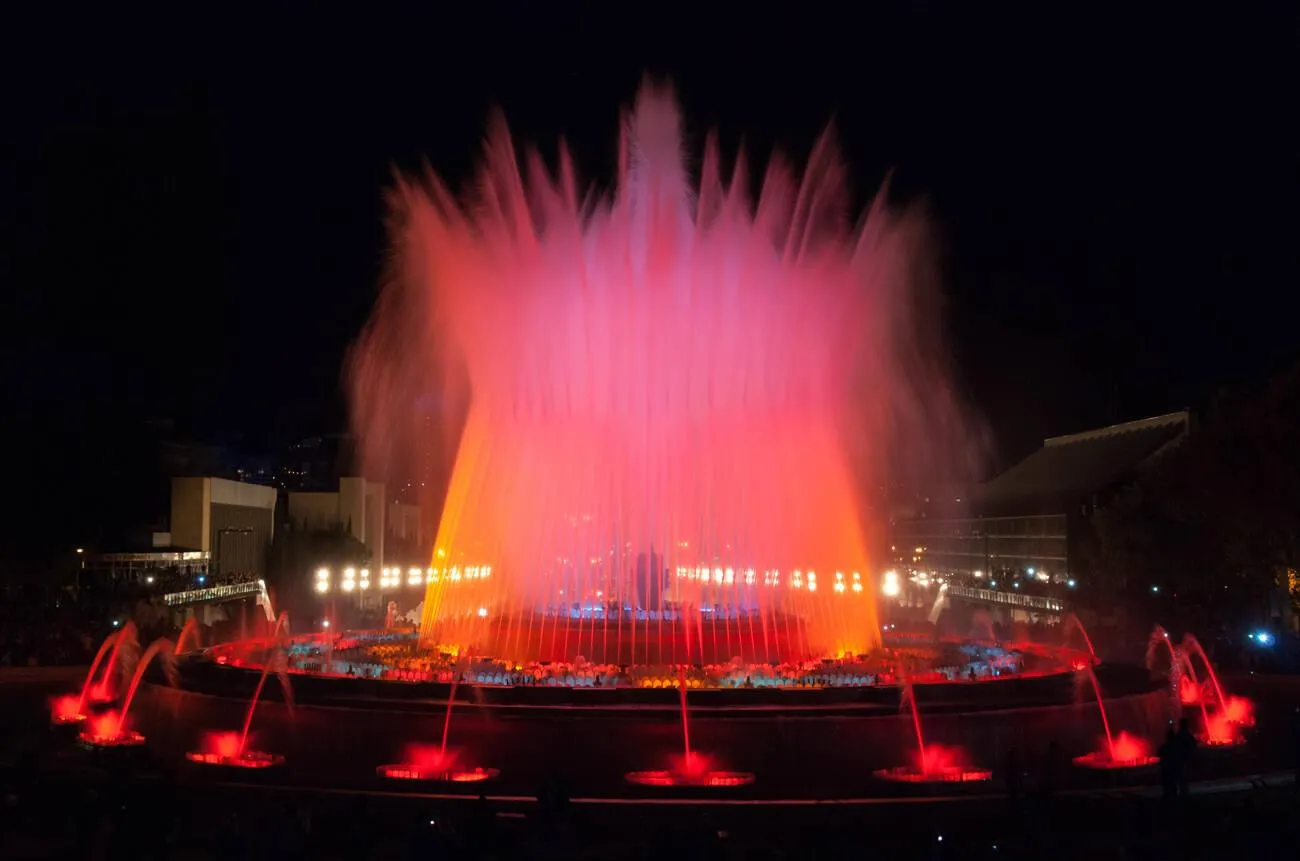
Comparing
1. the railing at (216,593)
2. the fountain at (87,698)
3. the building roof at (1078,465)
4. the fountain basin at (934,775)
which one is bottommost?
the fountain basin at (934,775)

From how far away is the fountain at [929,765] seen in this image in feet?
51.3

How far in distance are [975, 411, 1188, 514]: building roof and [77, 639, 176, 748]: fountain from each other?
50709mm

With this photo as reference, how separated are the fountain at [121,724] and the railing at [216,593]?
55.2 ft

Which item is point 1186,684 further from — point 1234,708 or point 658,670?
point 658,670

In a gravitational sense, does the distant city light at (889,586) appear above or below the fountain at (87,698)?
above

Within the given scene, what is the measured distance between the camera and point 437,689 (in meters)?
16.7

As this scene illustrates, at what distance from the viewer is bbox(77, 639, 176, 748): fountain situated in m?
18.4

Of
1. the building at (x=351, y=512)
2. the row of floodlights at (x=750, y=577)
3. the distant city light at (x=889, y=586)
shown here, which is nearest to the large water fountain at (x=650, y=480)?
the row of floodlights at (x=750, y=577)

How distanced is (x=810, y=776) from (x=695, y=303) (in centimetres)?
1203

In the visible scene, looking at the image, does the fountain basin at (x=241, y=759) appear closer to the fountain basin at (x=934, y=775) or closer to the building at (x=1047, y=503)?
the fountain basin at (x=934, y=775)

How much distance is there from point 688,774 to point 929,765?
3.37 meters

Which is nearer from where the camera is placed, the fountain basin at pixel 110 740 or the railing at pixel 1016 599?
the fountain basin at pixel 110 740

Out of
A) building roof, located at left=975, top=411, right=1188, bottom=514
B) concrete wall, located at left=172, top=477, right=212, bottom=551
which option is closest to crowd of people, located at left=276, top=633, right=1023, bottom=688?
concrete wall, located at left=172, top=477, right=212, bottom=551

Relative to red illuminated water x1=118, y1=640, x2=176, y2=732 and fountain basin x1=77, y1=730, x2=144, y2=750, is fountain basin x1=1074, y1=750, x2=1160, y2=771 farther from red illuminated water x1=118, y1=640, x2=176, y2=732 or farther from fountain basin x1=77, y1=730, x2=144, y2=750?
red illuminated water x1=118, y1=640, x2=176, y2=732
